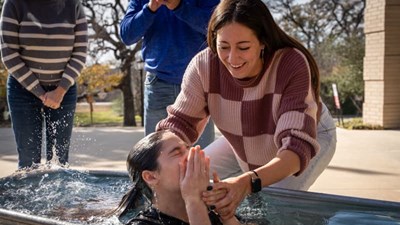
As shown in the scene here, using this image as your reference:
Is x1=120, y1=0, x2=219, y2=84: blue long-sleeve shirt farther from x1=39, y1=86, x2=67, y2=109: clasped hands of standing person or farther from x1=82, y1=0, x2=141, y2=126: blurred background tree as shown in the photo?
x1=82, y1=0, x2=141, y2=126: blurred background tree

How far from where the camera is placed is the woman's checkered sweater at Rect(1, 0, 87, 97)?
3.18 m

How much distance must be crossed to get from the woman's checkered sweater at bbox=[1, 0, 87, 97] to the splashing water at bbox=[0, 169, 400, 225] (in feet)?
2.07

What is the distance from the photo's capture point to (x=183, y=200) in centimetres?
188

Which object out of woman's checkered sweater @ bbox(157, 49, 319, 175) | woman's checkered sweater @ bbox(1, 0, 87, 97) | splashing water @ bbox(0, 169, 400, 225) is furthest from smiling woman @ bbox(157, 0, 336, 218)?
woman's checkered sweater @ bbox(1, 0, 87, 97)

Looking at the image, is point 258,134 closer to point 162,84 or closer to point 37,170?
point 162,84

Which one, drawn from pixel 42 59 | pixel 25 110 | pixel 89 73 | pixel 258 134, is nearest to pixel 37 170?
pixel 25 110

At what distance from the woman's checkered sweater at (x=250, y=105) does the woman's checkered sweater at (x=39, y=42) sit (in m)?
1.15

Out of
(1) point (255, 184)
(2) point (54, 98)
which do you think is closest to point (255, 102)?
(1) point (255, 184)

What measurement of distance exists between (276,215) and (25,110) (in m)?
1.76

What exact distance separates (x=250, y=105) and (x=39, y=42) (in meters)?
1.60

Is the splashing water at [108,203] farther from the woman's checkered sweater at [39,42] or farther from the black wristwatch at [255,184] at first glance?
the woman's checkered sweater at [39,42]

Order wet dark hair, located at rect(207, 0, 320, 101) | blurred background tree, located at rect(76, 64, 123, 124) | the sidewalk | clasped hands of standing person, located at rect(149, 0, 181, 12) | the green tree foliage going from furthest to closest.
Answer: the green tree foliage → blurred background tree, located at rect(76, 64, 123, 124) → the sidewalk → clasped hands of standing person, located at rect(149, 0, 181, 12) → wet dark hair, located at rect(207, 0, 320, 101)

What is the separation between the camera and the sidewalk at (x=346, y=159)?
4.47 meters

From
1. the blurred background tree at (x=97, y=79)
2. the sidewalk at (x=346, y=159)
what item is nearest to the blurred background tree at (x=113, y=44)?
the blurred background tree at (x=97, y=79)
